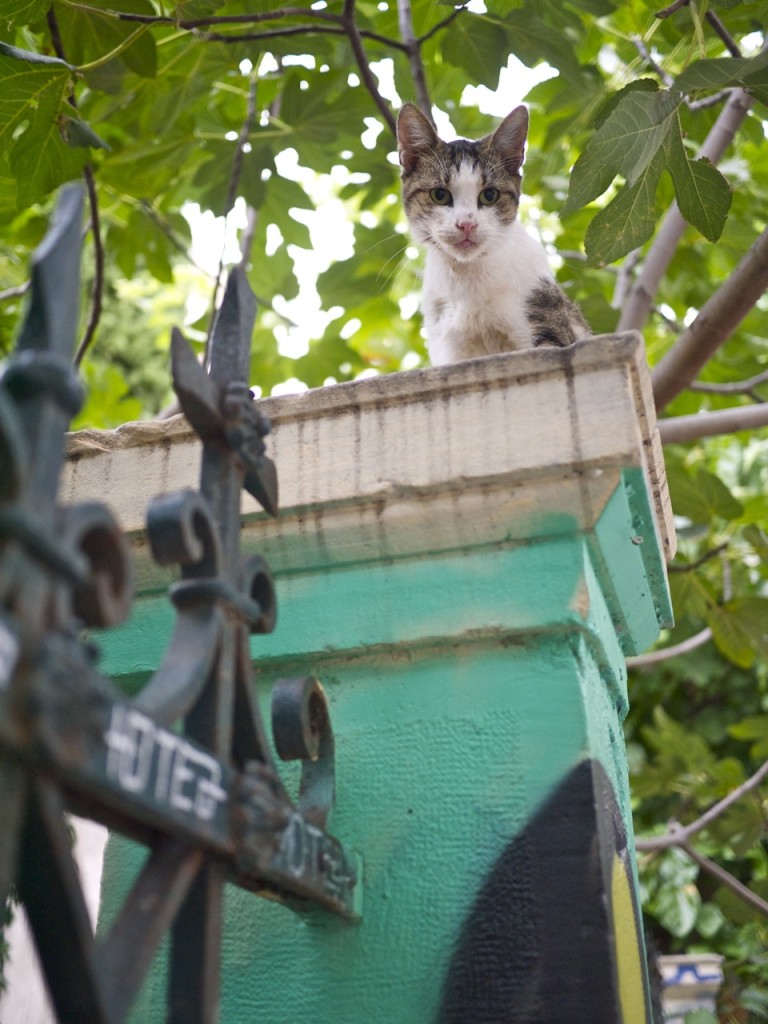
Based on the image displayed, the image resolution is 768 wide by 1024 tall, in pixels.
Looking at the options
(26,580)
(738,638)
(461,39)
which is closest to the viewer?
(26,580)

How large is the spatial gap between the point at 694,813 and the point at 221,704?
4.33 meters

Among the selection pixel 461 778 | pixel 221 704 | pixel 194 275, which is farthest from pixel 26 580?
pixel 194 275

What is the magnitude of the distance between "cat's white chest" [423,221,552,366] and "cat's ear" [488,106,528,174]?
24 centimetres

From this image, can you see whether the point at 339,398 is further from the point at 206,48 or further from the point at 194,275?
the point at 194,275

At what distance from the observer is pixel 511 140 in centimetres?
257

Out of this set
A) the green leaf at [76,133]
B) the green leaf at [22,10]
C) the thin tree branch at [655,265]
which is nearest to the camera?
the green leaf at [22,10]

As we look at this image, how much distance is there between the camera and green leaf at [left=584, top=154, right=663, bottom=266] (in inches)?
61.1

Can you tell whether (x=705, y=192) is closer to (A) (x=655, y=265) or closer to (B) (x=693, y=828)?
(A) (x=655, y=265)

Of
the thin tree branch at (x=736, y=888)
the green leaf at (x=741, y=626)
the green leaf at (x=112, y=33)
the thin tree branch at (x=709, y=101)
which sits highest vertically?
the thin tree branch at (x=709, y=101)

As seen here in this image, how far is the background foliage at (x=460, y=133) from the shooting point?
68.2 inches

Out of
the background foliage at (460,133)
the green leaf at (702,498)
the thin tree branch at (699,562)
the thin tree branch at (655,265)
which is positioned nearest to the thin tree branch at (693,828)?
the background foliage at (460,133)

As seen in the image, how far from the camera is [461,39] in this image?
7.70ft

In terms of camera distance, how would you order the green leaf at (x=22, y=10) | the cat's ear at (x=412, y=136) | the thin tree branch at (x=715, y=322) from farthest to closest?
the cat's ear at (x=412, y=136)
the thin tree branch at (x=715, y=322)
the green leaf at (x=22, y=10)

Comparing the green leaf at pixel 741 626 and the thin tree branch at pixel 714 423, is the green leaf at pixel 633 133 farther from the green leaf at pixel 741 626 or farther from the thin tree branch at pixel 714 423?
the green leaf at pixel 741 626
